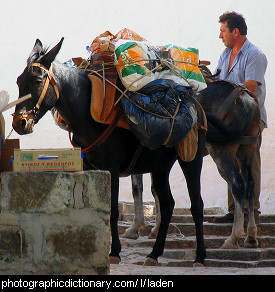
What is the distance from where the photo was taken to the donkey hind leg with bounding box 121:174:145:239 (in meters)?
7.76

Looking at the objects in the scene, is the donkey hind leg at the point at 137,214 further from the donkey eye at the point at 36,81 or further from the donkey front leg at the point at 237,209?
the donkey eye at the point at 36,81

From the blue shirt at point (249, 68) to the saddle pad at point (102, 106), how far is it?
95.2 inches

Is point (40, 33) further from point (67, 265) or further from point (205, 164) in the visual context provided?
point (67, 265)

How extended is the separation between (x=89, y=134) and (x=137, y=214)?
7.72 ft

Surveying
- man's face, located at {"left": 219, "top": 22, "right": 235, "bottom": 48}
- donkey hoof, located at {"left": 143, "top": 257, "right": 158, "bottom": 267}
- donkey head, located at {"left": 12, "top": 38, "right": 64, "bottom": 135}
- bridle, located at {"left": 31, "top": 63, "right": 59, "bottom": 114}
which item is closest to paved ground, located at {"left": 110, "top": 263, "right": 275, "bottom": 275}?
donkey hoof, located at {"left": 143, "top": 257, "right": 158, "bottom": 267}

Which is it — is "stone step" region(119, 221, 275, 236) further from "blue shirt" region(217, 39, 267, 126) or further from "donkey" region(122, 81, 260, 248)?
"blue shirt" region(217, 39, 267, 126)

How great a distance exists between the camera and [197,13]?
17344 mm

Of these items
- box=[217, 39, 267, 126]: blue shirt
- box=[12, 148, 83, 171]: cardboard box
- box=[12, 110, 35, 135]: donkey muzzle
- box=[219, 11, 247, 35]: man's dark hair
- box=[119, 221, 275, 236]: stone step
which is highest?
box=[219, 11, 247, 35]: man's dark hair

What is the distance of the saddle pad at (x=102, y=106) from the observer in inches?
228

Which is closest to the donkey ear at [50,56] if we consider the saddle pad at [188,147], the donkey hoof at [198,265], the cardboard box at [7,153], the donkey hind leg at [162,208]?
the cardboard box at [7,153]

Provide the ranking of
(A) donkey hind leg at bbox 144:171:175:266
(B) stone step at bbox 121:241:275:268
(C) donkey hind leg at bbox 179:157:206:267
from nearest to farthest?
(A) donkey hind leg at bbox 144:171:175:266, (C) donkey hind leg at bbox 179:157:206:267, (B) stone step at bbox 121:241:275:268

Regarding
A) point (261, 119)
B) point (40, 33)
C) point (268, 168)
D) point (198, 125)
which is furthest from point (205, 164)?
point (198, 125)

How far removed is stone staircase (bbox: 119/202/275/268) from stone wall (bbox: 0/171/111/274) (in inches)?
82.2

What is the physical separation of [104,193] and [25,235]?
0.60 metres
